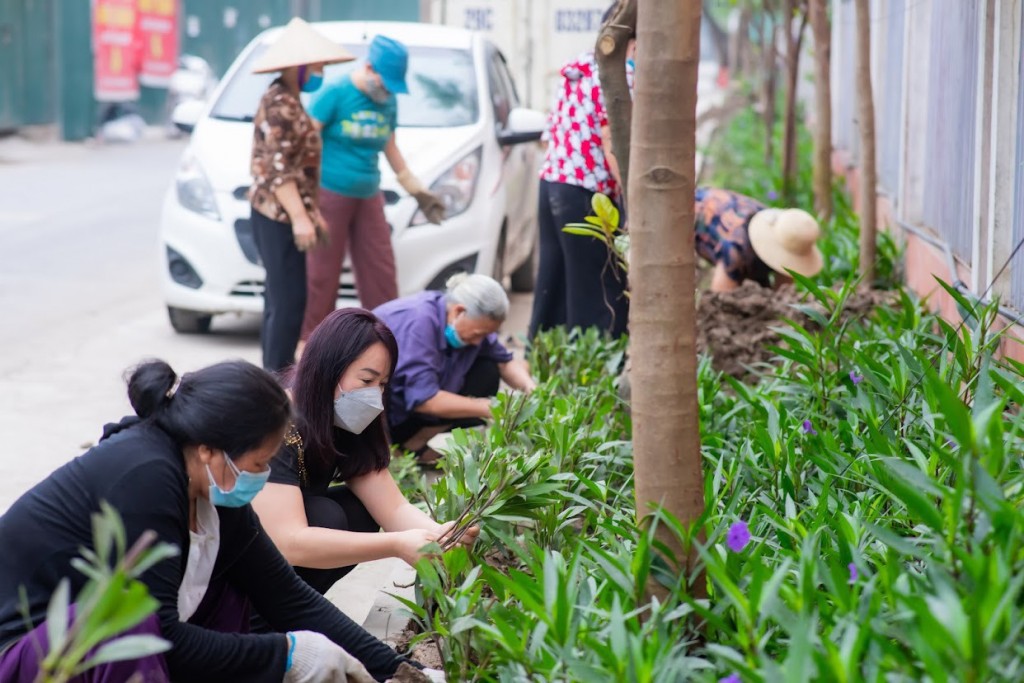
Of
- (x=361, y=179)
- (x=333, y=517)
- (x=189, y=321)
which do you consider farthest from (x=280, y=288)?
(x=333, y=517)

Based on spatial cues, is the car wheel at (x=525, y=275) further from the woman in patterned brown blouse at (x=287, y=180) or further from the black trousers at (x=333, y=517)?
the black trousers at (x=333, y=517)

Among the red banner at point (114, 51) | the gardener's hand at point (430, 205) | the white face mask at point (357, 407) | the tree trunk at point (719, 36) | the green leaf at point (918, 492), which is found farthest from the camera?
the tree trunk at point (719, 36)

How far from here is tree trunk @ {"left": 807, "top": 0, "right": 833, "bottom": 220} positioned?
855cm

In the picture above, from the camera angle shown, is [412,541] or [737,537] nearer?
[737,537]

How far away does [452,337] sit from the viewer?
489cm

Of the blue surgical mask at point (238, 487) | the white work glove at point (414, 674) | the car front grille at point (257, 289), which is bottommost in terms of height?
the white work glove at point (414, 674)

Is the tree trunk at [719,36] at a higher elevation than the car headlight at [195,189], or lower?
higher

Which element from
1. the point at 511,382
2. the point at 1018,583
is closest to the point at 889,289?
the point at 511,382

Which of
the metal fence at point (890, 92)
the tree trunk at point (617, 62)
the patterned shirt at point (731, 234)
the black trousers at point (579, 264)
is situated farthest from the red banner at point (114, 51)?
the tree trunk at point (617, 62)

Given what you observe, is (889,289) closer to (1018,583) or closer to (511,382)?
(511,382)

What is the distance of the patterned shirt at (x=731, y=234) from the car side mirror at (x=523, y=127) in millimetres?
1089

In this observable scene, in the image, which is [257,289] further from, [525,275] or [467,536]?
[467,536]

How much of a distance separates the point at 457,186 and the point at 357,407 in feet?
13.3

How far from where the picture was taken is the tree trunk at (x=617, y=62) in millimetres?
3887
